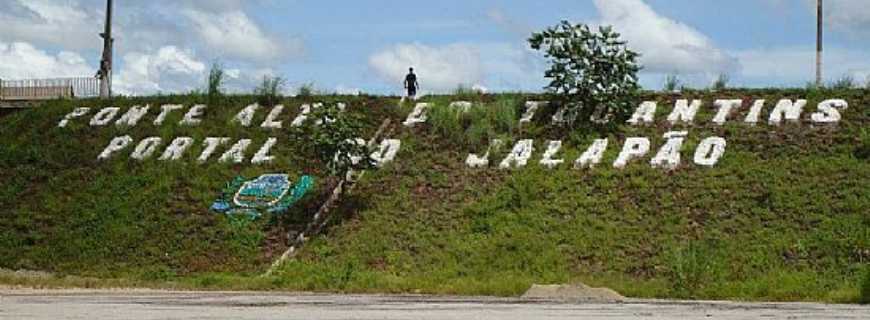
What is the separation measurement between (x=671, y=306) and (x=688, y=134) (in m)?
16.8

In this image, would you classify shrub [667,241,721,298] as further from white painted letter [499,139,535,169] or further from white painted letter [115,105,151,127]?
white painted letter [115,105,151,127]

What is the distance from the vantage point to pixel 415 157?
137 ft

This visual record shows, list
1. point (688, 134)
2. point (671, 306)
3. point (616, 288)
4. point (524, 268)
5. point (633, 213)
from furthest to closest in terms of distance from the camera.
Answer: point (688, 134) → point (633, 213) → point (524, 268) → point (616, 288) → point (671, 306)

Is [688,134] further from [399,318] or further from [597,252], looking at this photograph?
[399,318]

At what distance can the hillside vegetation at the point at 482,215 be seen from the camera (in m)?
32.6

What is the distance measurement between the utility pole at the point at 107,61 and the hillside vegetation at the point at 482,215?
23.2ft

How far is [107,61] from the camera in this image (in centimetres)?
5409

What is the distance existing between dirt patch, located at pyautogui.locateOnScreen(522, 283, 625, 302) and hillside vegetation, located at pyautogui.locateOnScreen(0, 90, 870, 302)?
49.1 inches

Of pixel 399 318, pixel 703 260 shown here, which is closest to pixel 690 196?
pixel 703 260

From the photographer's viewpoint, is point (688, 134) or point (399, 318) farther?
point (688, 134)

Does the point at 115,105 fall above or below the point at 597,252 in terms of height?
above

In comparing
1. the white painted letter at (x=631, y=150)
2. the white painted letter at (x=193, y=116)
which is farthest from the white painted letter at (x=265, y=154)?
the white painted letter at (x=631, y=150)

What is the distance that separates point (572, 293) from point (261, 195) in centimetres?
1448

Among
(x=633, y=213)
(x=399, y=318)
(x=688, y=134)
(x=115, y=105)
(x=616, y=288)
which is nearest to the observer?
(x=399, y=318)
